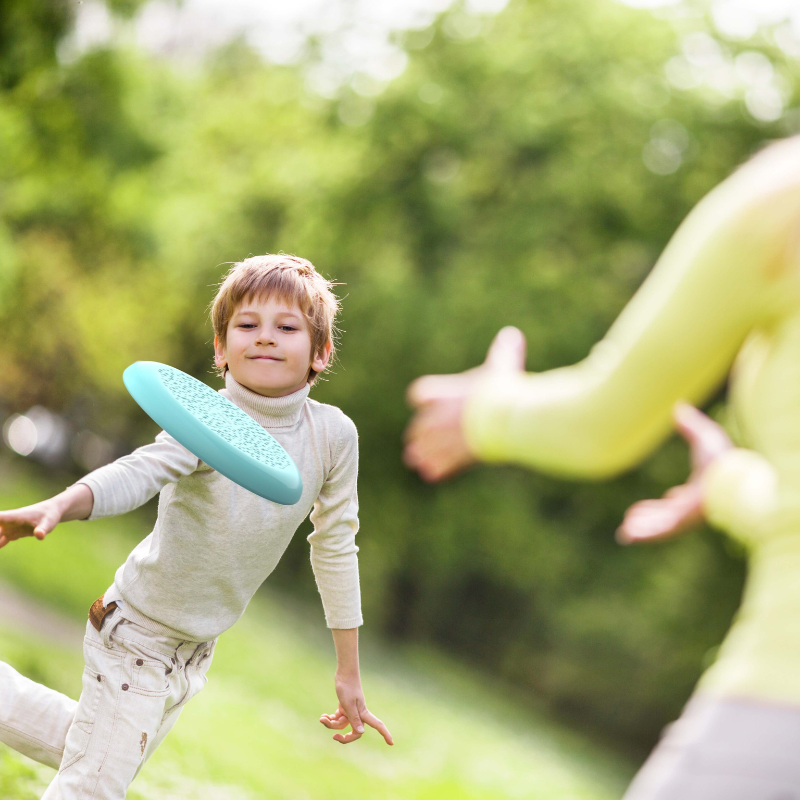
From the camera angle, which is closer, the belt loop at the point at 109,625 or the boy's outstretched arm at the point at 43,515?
the boy's outstretched arm at the point at 43,515

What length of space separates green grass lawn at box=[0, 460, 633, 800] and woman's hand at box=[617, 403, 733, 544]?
2077 mm

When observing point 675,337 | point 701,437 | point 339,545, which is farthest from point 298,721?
point 675,337

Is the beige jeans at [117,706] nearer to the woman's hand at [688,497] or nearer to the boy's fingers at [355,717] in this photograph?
the boy's fingers at [355,717]

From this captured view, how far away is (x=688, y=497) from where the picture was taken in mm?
3057

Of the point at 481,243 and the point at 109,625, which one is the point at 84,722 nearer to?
the point at 109,625

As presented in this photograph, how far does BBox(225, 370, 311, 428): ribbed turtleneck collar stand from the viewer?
79.7 inches

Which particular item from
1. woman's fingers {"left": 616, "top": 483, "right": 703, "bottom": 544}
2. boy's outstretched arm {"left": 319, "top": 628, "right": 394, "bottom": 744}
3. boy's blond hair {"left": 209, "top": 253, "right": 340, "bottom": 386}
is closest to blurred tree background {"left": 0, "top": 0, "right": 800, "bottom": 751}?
woman's fingers {"left": 616, "top": 483, "right": 703, "bottom": 544}

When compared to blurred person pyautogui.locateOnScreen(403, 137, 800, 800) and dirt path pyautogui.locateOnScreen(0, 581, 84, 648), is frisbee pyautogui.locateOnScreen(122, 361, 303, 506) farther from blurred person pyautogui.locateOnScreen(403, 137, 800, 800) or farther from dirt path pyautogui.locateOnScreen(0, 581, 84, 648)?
dirt path pyautogui.locateOnScreen(0, 581, 84, 648)

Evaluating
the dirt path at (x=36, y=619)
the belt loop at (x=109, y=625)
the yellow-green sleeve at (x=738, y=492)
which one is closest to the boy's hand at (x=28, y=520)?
the belt loop at (x=109, y=625)

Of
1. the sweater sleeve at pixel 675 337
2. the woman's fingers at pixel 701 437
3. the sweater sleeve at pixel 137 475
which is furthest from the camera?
the woman's fingers at pixel 701 437

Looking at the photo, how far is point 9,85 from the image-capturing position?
22.8ft

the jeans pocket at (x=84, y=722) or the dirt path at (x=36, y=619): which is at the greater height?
the dirt path at (x=36, y=619)

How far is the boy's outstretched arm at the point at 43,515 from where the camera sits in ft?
4.81

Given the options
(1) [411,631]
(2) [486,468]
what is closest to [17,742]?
Answer: (2) [486,468]
